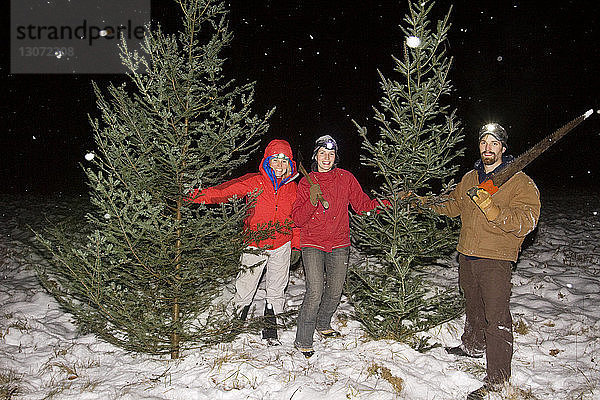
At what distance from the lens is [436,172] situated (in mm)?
4641

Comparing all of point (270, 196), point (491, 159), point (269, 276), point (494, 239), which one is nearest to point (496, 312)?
point (494, 239)

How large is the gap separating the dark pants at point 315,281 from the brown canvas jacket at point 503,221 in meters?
1.49

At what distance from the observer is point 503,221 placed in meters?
4.22

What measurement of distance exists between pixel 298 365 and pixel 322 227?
1.71 m

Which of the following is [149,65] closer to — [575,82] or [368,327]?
[368,327]

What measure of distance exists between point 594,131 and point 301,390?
62861mm

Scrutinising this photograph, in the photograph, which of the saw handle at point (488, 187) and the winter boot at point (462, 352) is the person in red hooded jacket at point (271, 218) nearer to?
the saw handle at point (488, 187)

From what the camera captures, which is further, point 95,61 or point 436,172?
point 95,61

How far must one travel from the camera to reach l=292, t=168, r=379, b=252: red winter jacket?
16.9 ft

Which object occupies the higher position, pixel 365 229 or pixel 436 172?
pixel 436 172

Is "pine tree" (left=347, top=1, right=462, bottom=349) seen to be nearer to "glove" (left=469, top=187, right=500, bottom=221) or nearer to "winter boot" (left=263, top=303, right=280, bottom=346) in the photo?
"glove" (left=469, top=187, right=500, bottom=221)

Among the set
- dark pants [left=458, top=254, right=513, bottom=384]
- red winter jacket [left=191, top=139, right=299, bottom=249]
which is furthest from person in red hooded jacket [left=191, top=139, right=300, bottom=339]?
dark pants [left=458, top=254, right=513, bottom=384]

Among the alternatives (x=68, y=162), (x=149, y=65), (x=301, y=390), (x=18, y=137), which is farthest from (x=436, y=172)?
(x=18, y=137)

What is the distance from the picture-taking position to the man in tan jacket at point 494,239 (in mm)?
4246
